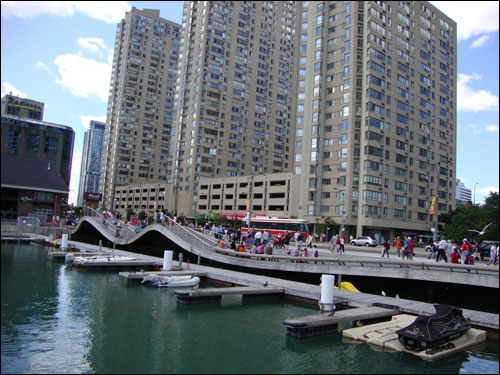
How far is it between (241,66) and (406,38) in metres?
53.6

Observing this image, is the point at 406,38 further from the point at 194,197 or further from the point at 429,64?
the point at 194,197

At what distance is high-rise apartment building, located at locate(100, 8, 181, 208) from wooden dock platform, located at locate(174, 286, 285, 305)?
14743 centimetres

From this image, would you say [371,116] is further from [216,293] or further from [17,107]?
[216,293]

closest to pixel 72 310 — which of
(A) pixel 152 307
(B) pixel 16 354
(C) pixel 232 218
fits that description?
(A) pixel 152 307

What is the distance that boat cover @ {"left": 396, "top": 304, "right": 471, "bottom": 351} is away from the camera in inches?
572

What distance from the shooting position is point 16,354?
39.4 feet

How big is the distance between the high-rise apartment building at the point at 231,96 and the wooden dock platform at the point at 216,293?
10164cm

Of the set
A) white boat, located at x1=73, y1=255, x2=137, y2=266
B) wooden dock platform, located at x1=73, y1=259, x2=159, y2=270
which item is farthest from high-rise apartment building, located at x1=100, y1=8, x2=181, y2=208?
wooden dock platform, located at x1=73, y1=259, x2=159, y2=270

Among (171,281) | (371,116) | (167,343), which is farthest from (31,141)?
(371,116)

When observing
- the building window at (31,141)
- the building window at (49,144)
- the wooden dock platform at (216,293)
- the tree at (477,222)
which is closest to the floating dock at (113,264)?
the wooden dock platform at (216,293)

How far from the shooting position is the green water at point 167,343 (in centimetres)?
1221

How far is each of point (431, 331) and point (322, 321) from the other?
12.9ft

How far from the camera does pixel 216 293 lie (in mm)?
22047

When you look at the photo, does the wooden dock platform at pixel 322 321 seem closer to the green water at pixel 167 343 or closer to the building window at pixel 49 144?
the green water at pixel 167 343
